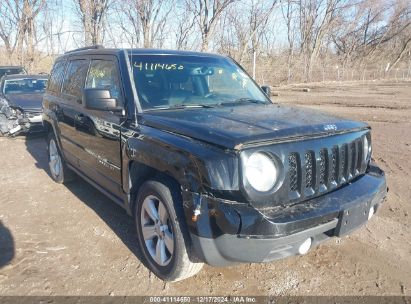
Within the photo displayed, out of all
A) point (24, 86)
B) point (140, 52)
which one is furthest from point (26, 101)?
point (140, 52)

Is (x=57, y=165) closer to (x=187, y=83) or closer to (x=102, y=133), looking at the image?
(x=102, y=133)

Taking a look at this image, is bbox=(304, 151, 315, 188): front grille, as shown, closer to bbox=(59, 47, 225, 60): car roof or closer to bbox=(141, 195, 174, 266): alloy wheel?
bbox=(141, 195, 174, 266): alloy wheel

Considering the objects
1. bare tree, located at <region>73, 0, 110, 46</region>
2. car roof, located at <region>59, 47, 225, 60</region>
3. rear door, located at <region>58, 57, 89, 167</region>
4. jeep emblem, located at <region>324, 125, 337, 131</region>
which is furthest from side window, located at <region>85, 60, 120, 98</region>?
bare tree, located at <region>73, 0, 110, 46</region>

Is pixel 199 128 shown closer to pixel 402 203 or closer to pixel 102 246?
pixel 102 246

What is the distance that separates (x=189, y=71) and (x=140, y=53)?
0.54 metres

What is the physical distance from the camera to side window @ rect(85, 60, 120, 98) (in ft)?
12.0

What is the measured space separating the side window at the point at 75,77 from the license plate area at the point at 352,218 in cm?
329

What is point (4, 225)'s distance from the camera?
14.0 ft

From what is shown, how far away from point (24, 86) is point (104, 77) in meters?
8.04

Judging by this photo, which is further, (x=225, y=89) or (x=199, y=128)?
(x=225, y=89)

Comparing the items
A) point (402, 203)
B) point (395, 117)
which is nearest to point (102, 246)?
point (402, 203)

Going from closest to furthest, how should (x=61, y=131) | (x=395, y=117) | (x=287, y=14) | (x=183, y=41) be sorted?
(x=61, y=131) → (x=395, y=117) → (x=183, y=41) → (x=287, y=14)

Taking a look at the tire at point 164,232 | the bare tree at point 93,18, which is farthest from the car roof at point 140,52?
the bare tree at point 93,18

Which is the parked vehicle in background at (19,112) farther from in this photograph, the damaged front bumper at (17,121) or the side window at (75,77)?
the side window at (75,77)
